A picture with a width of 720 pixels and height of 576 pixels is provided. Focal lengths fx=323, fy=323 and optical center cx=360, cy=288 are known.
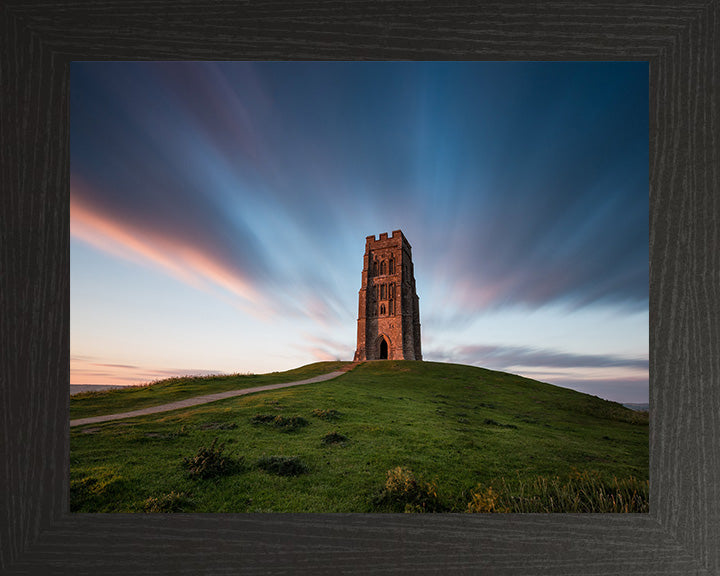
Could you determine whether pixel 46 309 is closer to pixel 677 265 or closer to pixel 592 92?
pixel 677 265

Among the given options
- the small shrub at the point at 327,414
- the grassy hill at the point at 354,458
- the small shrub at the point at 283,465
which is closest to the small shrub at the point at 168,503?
the grassy hill at the point at 354,458

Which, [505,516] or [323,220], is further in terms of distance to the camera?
[323,220]

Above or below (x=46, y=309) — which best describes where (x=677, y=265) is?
above

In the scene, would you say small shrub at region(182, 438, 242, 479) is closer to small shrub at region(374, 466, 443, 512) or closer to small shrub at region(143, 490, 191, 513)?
small shrub at region(143, 490, 191, 513)

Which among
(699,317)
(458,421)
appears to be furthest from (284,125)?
(458,421)

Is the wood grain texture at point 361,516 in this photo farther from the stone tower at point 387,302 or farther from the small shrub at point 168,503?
the stone tower at point 387,302

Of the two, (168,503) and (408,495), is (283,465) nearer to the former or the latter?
(168,503)

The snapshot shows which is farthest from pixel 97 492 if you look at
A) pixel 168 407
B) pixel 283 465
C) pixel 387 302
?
pixel 387 302
